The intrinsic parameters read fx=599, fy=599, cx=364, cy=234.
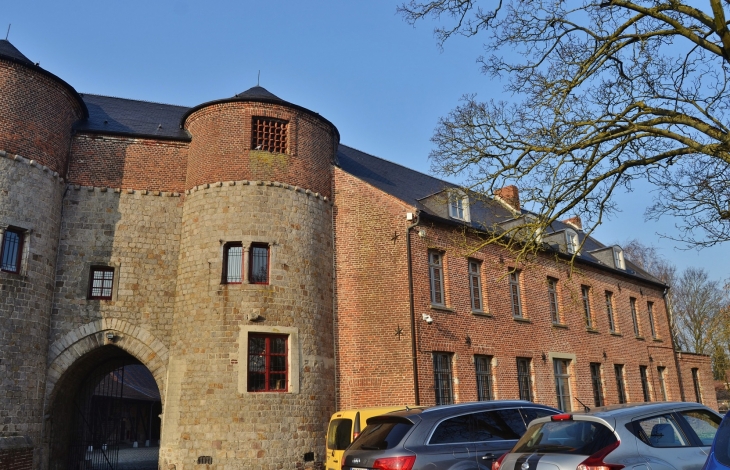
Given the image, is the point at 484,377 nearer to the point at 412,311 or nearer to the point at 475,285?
the point at 475,285

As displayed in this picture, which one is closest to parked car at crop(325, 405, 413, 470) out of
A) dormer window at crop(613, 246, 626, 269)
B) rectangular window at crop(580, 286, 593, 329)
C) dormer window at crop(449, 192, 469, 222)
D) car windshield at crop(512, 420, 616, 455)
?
car windshield at crop(512, 420, 616, 455)

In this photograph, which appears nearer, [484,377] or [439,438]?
[439,438]

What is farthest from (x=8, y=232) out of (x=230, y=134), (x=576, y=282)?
(x=576, y=282)

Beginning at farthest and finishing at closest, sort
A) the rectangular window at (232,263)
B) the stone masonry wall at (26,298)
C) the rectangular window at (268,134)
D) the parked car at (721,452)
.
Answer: the rectangular window at (268,134) < the rectangular window at (232,263) < the stone masonry wall at (26,298) < the parked car at (721,452)

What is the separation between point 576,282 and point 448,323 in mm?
8710

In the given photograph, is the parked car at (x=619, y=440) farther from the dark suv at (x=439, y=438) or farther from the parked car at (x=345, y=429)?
the parked car at (x=345, y=429)

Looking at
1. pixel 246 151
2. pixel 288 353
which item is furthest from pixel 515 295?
pixel 246 151

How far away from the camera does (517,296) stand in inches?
845

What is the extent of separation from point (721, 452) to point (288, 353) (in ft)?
40.4

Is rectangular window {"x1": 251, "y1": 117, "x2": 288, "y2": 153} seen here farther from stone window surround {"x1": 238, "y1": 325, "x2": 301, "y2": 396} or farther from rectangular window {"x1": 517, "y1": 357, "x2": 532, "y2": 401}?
rectangular window {"x1": 517, "y1": 357, "x2": 532, "y2": 401}

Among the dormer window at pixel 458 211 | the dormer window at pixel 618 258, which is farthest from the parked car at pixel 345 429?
the dormer window at pixel 618 258

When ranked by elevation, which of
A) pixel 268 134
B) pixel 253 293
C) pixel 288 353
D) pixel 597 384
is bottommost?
pixel 597 384

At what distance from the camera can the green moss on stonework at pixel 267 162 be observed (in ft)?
55.0

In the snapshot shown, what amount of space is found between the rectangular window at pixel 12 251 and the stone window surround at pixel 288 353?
566cm
